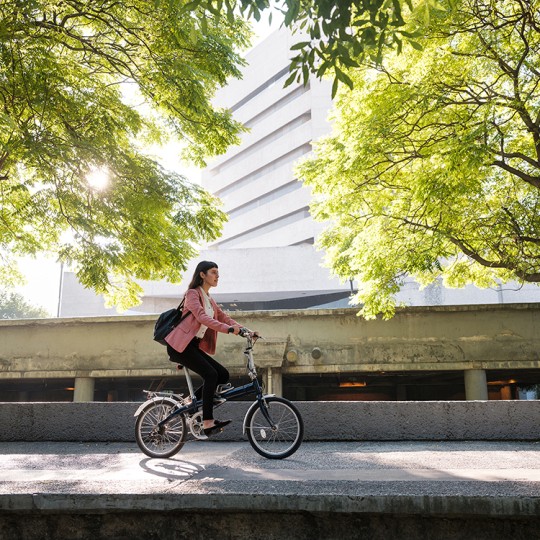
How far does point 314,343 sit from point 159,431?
16741 mm

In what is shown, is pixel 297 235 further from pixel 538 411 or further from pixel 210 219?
pixel 538 411

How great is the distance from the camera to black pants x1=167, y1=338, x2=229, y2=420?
17.5 ft

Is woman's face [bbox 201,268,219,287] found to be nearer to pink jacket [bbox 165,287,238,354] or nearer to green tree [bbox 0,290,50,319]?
pink jacket [bbox 165,287,238,354]

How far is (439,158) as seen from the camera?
11.3 meters

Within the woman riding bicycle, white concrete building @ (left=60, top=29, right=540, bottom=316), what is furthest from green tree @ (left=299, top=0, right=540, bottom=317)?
white concrete building @ (left=60, top=29, right=540, bottom=316)

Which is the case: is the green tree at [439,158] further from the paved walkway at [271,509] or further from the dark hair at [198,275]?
the paved walkway at [271,509]

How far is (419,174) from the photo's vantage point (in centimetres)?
1207

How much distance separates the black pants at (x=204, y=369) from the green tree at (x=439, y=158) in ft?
24.4

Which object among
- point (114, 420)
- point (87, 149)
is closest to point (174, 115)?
point (87, 149)

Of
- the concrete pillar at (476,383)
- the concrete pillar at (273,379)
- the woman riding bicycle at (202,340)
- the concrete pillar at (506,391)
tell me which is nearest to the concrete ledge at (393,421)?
the woman riding bicycle at (202,340)

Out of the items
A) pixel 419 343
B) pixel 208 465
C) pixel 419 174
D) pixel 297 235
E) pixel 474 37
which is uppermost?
pixel 297 235

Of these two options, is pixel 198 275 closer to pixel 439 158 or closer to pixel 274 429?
pixel 274 429

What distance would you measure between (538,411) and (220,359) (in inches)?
618

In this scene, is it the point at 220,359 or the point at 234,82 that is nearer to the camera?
the point at 220,359
